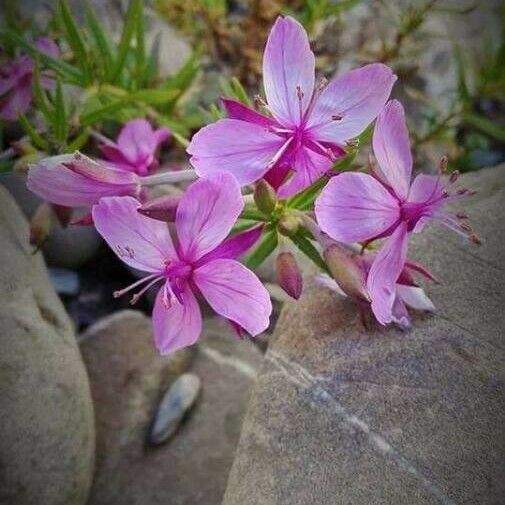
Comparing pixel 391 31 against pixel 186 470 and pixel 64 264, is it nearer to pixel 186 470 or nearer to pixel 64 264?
pixel 64 264

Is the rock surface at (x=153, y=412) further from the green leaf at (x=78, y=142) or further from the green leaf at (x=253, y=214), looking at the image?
the green leaf at (x=253, y=214)

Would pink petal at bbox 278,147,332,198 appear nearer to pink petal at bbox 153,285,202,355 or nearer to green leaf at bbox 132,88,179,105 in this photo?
pink petal at bbox 153,285,202,355

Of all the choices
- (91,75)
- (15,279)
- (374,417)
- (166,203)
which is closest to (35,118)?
(91,75)

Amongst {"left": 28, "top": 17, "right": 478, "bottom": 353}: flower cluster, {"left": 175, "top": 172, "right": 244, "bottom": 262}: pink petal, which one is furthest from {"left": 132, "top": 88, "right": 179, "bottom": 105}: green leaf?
{"left": 175, "top": 172, "right": 244, "bottom": 262}: pink petal

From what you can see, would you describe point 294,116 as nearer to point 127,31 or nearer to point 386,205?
point 386,205


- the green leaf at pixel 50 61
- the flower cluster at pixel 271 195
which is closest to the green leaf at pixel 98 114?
the green leaf at pixel 50 61

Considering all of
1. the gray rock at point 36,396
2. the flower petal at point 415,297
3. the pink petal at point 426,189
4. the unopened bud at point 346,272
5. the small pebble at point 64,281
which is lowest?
the small pebble at point 64,281

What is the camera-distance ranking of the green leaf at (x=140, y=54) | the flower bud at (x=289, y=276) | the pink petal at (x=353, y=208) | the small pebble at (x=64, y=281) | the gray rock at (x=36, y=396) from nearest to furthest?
the pink petal at (x=353, y=208)
the flower bud at (x=289, y=276)
the gray rock at (x=36, y=396)
the green leaf at (x=140, y=54)
the small pebble at (x=64, y=281)
